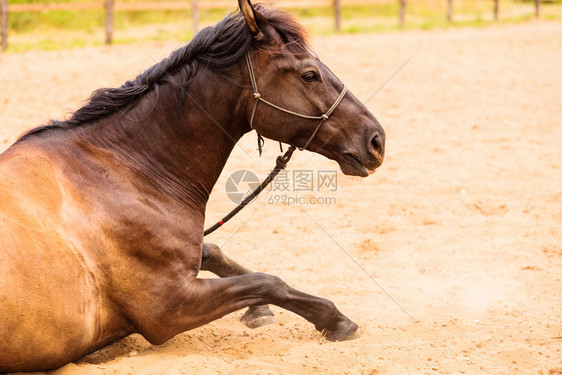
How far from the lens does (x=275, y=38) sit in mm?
4027

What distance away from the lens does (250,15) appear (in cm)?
392

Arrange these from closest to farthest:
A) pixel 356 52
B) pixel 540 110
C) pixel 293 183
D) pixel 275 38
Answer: pixel 275 38 < pixel 293 183 < pixel 540 110 < pixel 356 52

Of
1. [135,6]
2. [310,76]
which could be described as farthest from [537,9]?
[310,76]

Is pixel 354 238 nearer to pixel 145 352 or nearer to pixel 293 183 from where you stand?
pixel 293 183

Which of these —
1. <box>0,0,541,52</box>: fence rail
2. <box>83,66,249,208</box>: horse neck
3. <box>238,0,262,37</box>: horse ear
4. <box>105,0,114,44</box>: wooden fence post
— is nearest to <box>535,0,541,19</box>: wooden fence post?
<box>0,0,541,52</box>: fence rail

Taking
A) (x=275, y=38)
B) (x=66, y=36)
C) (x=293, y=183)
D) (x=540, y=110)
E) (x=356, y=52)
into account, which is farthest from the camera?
(x=66, y=36)

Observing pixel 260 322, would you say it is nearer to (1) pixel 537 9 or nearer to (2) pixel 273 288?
(2) pixel 273 288

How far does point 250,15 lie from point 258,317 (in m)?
2.09

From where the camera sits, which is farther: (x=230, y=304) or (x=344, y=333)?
(x=344, y=333)

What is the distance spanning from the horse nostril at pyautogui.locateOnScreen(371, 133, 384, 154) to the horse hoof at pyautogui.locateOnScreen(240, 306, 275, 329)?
1455 millimetres

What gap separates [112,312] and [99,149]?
1.00m

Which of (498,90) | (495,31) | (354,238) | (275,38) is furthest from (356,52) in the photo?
(275,38)

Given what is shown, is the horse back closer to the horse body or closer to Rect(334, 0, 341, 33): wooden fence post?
the horse body

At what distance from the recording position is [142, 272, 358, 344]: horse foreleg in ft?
12.7
